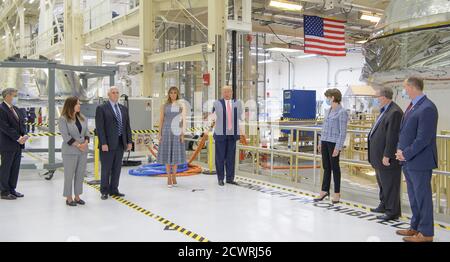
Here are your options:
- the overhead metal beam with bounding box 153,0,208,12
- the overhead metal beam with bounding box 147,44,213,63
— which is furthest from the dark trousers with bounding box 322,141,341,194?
the overhead metal beam with bounding box 153,0,208,12

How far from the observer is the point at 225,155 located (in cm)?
762

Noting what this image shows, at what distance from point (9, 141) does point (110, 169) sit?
155 centimetres

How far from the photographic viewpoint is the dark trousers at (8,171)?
6406mm

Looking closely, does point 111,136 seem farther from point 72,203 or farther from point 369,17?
point 369,17

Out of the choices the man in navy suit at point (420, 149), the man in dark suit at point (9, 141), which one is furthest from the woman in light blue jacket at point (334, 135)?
the man in dark suit at point (9, 141)

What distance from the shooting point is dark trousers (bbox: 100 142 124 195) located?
6465 mm

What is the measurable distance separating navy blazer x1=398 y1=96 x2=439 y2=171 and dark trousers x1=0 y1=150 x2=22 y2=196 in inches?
219

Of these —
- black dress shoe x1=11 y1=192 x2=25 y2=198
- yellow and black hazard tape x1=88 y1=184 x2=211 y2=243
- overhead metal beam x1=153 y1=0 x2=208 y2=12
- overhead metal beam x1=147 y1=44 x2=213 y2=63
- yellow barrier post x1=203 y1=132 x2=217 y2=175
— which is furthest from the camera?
overhead metal beam x1=153 y1=0 x2=208 y2=12

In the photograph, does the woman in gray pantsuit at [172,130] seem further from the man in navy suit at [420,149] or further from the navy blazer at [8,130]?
the man in navy suit at [420,149]

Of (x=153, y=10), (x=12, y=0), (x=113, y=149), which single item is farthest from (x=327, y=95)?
(x=12, y=0)

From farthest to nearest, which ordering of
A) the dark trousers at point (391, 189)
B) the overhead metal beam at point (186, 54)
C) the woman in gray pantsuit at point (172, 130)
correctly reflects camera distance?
the overhead metal beam at point (186, 54) → the woman in gray pantsuit at point (172, 130) → the dark trousers at point (391, 189)

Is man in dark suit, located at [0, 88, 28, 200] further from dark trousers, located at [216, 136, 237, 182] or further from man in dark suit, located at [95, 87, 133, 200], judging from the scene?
dark trousers, located at [216, 136, 237, 182]

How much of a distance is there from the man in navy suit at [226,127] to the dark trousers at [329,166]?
1927 mm
